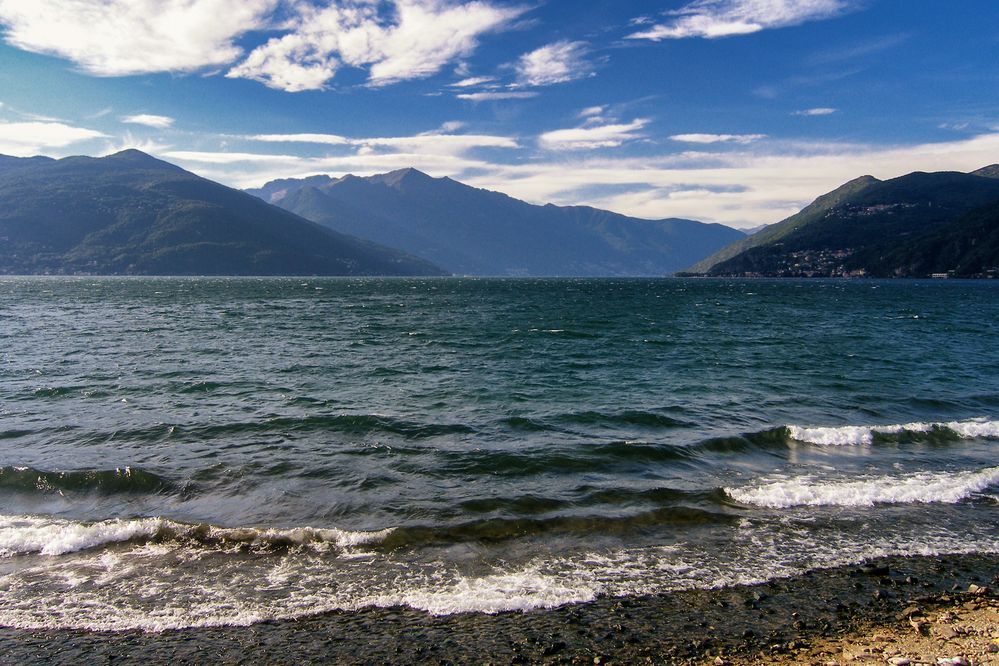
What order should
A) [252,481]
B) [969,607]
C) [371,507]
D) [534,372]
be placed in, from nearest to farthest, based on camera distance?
[969,607] < [371,507] < [252,481] < [534,372]

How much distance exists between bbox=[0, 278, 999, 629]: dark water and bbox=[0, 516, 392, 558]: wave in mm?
72

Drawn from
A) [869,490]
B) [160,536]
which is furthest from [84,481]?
[869,490]

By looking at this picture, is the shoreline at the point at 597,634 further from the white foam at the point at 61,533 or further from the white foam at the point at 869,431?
the white foam at the point at 869,431

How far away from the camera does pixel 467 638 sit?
9.57 m

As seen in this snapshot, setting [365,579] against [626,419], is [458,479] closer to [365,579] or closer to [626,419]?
[365,579]

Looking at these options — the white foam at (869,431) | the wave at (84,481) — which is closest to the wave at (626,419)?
the white foam at (869,431)

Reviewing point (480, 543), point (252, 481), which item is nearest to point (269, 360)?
point (252, 481)

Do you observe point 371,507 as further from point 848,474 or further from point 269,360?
point 269,360

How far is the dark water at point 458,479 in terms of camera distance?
11.8 metres

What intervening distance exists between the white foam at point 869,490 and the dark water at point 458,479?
3.4 inches

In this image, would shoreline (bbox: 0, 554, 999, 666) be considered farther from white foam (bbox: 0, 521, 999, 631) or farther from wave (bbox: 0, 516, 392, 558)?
wave (bbox: 0, 516, 392, 558)

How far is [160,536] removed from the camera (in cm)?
1385

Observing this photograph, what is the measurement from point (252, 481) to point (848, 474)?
1898 cm

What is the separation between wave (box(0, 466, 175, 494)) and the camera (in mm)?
17141
